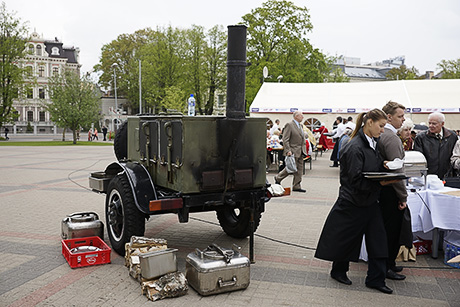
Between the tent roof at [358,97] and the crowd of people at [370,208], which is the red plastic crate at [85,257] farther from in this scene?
the tent roof at [358,97]

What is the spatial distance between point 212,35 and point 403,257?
1695 inches

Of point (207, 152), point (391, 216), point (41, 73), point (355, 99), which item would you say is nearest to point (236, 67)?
point (207, 152)

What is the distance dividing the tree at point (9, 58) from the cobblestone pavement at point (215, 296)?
33.9m

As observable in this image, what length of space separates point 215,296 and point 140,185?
1.65 m

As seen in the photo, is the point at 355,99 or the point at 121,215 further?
the point at 355,99

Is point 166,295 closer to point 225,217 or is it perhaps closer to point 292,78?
point 225,217

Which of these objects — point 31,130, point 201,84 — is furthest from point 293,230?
point 31,130

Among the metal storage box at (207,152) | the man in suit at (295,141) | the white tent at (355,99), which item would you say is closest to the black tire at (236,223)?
the metal storage box at (207,152)

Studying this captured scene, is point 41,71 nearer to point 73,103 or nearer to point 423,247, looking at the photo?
point 73,103

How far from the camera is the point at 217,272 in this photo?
4.22 meters

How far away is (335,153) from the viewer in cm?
1617

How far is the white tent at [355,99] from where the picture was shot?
75.0ft

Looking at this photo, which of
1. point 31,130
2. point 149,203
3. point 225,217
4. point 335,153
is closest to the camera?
point 149,203

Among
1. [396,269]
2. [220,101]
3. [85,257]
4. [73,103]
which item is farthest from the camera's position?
[220,101]
